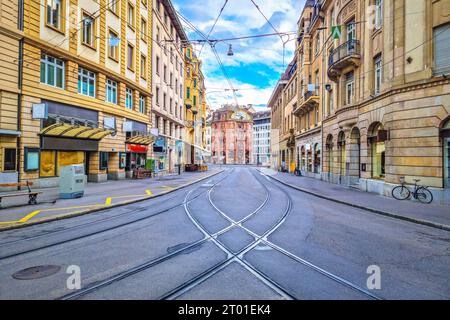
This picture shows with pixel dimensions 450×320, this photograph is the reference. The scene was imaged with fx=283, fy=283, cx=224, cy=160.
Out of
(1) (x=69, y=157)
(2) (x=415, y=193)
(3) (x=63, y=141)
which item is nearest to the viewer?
(2) (x=415, y=193)

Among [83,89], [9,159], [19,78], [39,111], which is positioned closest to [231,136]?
[83,89]

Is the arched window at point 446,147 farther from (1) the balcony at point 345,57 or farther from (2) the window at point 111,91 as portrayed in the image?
(2) the window at point 111,91

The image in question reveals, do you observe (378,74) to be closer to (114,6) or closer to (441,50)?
(441,50)

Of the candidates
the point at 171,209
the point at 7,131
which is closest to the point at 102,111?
the point at 7,131

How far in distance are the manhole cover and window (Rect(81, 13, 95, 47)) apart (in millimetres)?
19080

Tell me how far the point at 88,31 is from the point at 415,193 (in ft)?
75.4

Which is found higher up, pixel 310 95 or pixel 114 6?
pixel 114 6

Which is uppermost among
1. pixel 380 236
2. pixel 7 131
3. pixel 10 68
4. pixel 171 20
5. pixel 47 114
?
pixel 171 20

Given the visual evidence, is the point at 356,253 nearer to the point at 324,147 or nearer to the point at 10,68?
the point at 10,68

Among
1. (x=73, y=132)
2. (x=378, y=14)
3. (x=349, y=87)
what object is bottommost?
(x=73, y=132)

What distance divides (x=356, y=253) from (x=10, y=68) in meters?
17.6

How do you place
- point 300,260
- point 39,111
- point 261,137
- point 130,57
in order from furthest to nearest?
point 261,137 → point 130,57 → point 39,111 → point 300,260

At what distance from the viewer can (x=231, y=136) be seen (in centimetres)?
11219

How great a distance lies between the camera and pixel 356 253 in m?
5.83
